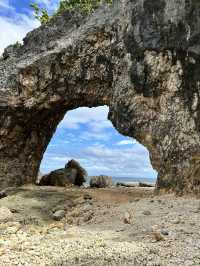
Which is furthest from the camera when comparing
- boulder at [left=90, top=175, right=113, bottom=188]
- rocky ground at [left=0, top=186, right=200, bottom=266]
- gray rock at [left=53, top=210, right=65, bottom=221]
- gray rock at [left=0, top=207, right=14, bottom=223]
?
boulder at [left=90, top=175, right=113, bottom=188]

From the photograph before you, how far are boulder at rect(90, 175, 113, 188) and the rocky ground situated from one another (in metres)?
5.36

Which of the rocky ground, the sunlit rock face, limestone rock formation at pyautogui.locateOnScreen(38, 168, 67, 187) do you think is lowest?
the rocky ground

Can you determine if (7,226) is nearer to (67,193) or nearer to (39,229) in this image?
(39,229)

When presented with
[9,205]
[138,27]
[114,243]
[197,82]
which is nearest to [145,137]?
[197,82]

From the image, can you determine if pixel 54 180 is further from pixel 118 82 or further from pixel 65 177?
pixel 118 82

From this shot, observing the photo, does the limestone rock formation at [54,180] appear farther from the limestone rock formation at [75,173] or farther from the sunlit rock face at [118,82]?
the sunlit rock face at [118,82]

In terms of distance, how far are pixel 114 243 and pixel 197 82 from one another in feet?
20.8

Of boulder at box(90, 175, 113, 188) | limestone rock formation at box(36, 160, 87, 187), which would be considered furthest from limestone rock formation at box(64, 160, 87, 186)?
boulder at box(90, 175, 113, 188)

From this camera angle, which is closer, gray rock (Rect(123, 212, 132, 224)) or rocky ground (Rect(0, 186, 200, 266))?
rocky ground (Rect(0, 186, 200, 266))

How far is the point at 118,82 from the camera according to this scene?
16594 mm

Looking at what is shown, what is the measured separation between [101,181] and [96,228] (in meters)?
11.1

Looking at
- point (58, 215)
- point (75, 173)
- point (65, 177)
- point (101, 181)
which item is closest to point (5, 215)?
point (58, 215)

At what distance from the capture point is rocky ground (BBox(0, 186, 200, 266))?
893cm

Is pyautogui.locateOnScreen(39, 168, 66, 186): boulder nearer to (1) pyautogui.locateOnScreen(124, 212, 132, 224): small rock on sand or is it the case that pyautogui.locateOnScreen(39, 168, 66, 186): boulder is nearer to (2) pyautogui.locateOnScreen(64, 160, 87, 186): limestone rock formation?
(2) pyautogui.locateOnScreen(64, 160, 87, 186): limestone rock formation
